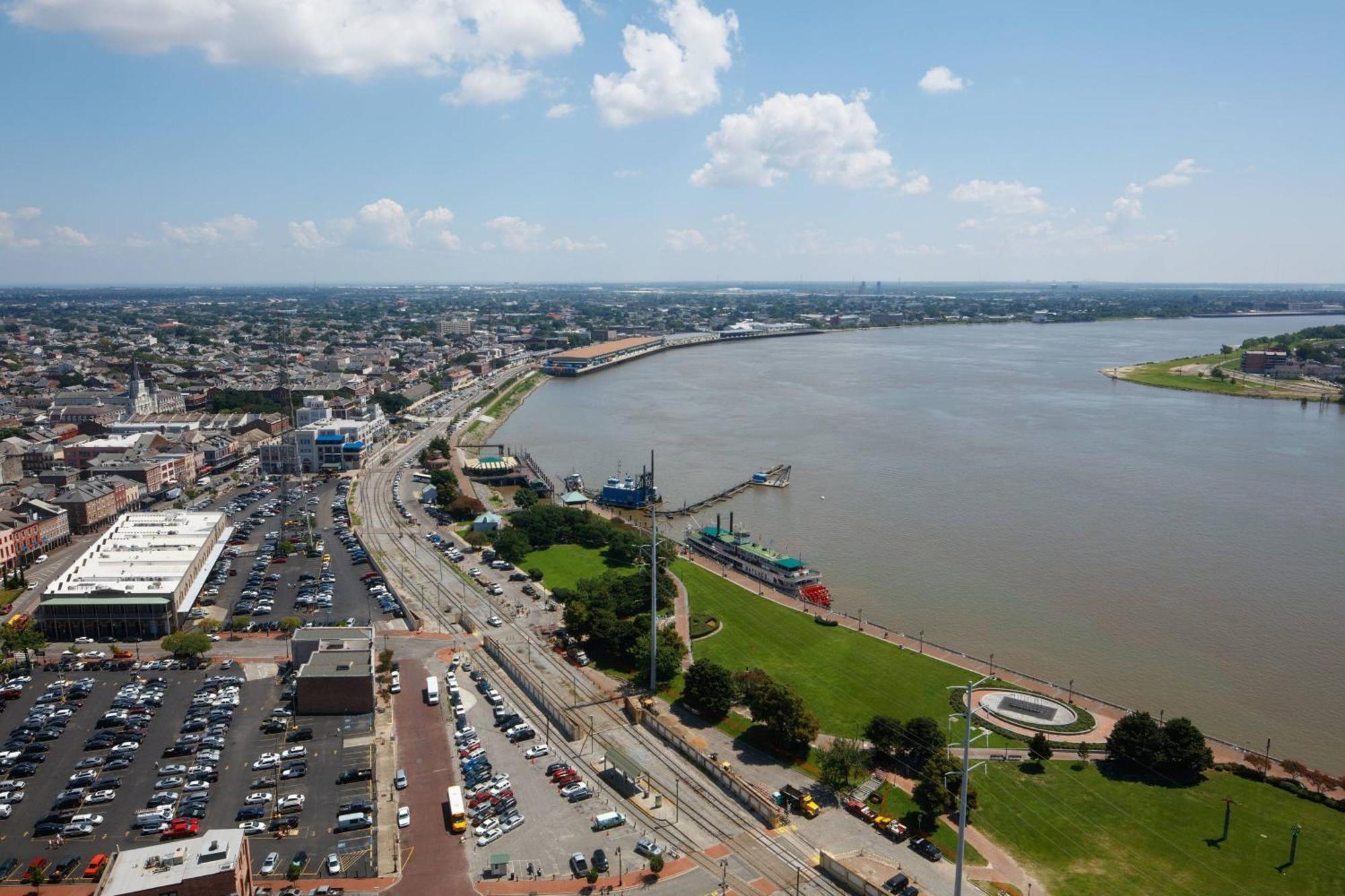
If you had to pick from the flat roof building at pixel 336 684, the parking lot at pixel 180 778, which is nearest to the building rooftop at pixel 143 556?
the parking lot at pixel 180 778

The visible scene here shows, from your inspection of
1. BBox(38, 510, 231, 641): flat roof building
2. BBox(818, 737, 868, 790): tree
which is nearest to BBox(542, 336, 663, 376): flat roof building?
BBox(38, 510, 231, 641): flat roof building

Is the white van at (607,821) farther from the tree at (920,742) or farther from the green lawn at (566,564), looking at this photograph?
the green lawn at (566,564)

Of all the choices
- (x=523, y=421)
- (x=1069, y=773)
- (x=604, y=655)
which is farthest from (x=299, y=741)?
(x=523, y=421)

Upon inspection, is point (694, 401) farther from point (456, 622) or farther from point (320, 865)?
point (320, 865)

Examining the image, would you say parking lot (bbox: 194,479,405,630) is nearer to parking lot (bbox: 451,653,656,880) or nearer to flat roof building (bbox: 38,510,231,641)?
flat roof building (bbox: 38,510,231,641)

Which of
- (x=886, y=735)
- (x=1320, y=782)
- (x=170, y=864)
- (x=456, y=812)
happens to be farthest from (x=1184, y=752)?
(x=170, y=864)

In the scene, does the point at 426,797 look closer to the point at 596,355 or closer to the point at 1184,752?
the point at 1184,752
